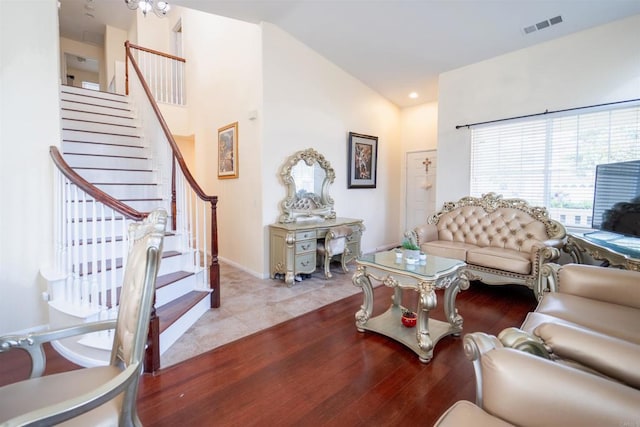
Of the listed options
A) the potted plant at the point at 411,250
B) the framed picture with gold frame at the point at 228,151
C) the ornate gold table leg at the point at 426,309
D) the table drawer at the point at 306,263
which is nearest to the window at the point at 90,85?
the framed picture with gold frame at the point at 228,151

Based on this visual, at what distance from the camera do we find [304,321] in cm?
301

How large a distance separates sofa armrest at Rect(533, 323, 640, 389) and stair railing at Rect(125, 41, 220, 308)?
2827mm

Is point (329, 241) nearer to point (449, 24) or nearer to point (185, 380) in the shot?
point (185, 380)

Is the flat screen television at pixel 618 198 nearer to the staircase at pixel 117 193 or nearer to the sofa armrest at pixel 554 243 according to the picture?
the sofa armrest at pixel 554 243

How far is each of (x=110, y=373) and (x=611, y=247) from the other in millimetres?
3730

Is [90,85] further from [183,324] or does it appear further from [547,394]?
[547,394]

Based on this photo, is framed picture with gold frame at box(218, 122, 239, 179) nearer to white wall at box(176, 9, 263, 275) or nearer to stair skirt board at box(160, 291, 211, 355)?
white wall at box(176, 9, 263, 275)

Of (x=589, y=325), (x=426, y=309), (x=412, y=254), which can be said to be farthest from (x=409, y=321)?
(x=589, y=325)

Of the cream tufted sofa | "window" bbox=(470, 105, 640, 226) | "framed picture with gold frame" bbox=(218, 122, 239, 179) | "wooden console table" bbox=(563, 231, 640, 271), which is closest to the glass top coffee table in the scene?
the cream tufted sofa

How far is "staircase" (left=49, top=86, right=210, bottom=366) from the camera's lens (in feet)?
7.51

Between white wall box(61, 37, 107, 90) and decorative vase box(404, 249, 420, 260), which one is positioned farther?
white wall box(61, 37, 107, 90)

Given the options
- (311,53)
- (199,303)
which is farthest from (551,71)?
(199,303)

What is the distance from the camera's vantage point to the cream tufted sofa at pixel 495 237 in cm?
343

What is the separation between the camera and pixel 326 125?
16.5 ft
